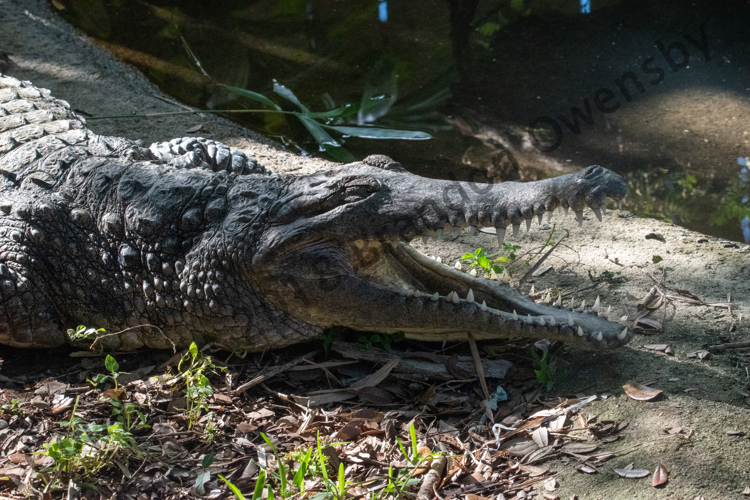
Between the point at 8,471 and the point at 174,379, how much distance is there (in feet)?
2.84

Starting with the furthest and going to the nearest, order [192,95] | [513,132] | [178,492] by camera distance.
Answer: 1. [192,95]
2. [513,132]
3. [178,492]

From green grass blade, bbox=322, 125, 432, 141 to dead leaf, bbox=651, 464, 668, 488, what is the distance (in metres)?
4.26

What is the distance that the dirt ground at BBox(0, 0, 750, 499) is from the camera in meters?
2.76

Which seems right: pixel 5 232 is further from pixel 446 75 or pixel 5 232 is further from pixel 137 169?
pixel 446 75

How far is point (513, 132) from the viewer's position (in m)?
6.50

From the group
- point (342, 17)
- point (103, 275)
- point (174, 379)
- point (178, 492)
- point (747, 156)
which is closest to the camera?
point (178, 492)

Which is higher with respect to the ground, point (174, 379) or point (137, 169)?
point (137, 169)

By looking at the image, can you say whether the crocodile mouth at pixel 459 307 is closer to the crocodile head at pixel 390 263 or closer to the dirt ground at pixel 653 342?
the crocodile head at pixel 390 263

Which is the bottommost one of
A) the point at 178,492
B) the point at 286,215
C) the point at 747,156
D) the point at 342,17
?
the point at 178,492

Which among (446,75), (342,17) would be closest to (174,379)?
(446,75)

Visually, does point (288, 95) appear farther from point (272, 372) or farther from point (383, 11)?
point (272, 372)

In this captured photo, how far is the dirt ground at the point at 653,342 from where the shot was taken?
A: 9.05ft

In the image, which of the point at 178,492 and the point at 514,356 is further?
the point at 514,356

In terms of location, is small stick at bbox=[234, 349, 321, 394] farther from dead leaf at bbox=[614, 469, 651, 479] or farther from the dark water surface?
the dark water surface
